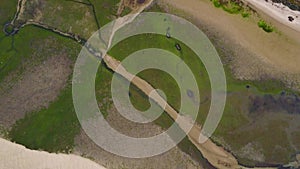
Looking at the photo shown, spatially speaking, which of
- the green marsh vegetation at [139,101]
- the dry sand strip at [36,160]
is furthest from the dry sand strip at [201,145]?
the dry sand strip at [36,160]

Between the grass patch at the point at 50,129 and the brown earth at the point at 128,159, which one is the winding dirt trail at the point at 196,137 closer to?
the brown earth at the point at 128,159

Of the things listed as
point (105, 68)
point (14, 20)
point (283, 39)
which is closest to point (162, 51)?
point (105, 68)

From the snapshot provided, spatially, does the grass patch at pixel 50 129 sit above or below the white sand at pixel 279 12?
below

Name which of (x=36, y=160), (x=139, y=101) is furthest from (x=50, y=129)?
(x=139, y=101)

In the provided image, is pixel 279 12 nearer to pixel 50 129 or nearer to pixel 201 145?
pixel 201 145

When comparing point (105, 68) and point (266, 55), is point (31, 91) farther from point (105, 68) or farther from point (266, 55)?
point (266, 55)
